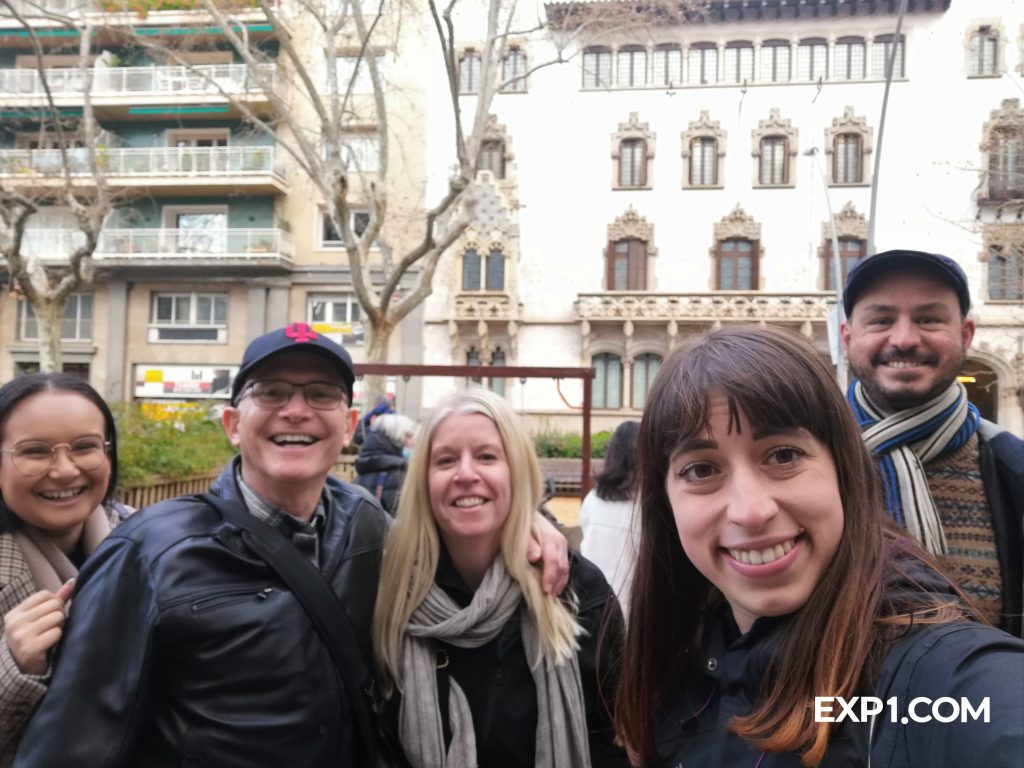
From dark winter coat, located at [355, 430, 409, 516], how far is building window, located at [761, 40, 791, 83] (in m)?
21.4

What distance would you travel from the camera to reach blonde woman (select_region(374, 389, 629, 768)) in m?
2.22

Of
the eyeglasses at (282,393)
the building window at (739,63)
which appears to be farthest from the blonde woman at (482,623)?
the building window at (739,63)

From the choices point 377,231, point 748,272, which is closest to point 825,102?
point 748,272

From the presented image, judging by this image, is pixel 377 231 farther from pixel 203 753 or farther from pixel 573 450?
pixel 203 753

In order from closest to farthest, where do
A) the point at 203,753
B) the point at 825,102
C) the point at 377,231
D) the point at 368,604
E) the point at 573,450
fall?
the point at 203,753 → the point at 368,604 → the point at 377,231 → the point at 573,450 → the point at 825,102

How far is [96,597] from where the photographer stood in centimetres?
194

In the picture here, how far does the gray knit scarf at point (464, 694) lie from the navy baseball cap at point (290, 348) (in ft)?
2.53

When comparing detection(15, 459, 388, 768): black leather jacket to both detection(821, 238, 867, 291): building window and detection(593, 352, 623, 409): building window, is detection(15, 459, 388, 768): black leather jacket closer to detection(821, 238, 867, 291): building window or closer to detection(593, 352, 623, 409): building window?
detection(593, 352, 623, 409): building window

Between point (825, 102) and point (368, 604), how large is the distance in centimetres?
2578

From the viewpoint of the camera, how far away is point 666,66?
23859mm

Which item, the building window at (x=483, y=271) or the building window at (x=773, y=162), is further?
the building window at (x=483, y=271)

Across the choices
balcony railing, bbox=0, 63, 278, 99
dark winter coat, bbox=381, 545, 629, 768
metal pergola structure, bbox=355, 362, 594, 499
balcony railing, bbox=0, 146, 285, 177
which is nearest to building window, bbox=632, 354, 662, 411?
balcony railing, bbox=0, 146, 285, 177

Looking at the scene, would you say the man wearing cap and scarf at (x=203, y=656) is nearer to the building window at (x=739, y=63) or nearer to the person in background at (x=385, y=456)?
the person in background at (x=385, y=456)

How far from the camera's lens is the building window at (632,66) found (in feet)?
76.1
